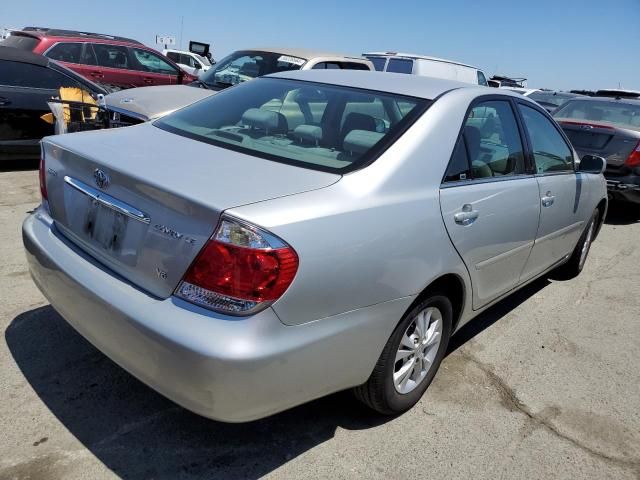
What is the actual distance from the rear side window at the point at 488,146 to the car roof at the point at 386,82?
181 mm

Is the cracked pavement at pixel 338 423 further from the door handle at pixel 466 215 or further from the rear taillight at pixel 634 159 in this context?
the rear taillight at pixel 634 159

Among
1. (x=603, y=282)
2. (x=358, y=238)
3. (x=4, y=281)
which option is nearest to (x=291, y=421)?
(x=358, y=238)

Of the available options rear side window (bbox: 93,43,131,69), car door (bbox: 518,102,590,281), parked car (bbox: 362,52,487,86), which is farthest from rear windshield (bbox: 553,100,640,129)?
rear side window (bbox: 93,43,131,69)

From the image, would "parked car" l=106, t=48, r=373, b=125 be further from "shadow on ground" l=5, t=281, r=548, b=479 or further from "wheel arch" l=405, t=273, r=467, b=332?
"wheel arch" l=405, t=273, r=467, b=332

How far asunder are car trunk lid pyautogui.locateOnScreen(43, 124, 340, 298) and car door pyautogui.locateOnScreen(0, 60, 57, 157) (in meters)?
4.48

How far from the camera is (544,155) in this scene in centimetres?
390

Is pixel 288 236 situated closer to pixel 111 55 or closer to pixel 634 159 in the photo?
pixel 634 159

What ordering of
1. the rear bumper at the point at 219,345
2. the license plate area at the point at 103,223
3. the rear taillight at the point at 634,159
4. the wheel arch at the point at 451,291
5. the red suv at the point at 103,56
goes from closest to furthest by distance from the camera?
1. the rear bumper at the point at 219,345
2. the license plate area at the point at 103,223
3. the wheel arch at the point at 451,291
4. the rear taillight at the point at 634,159
5. the red suv at the point at 103,56

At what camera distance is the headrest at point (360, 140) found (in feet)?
8.60

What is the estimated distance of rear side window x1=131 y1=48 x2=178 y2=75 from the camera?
11000 mm

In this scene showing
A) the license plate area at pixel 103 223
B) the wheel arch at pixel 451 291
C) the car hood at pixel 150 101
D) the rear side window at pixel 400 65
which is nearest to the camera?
the license plate area at pixel 103 223

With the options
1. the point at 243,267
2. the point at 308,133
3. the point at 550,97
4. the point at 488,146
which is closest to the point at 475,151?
the point at 488,146

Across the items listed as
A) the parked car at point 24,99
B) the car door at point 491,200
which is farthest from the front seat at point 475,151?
the parked car at point 24,99

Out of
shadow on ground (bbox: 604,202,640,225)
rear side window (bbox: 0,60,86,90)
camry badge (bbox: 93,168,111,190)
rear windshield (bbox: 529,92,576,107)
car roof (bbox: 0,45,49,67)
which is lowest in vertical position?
shadow on ground (bbox: 604,202,640,225)
